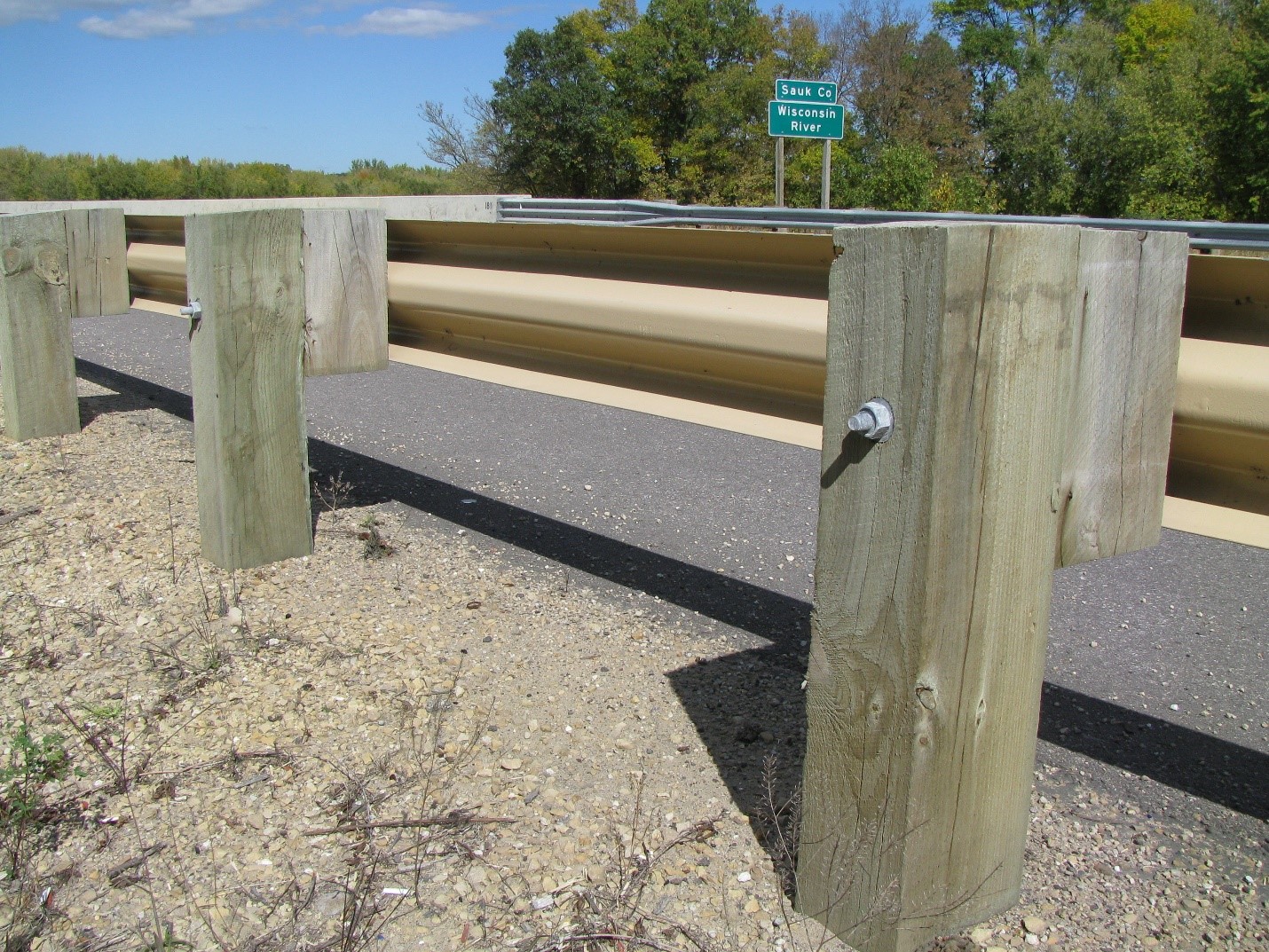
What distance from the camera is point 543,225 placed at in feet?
11.3

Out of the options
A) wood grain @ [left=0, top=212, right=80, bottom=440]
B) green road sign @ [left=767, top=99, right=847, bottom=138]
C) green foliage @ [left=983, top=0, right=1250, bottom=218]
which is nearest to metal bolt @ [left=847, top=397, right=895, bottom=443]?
wood grain @ [left=0, top=212, right=80, bottom=440]

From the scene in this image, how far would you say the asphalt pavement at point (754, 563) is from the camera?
3018mm

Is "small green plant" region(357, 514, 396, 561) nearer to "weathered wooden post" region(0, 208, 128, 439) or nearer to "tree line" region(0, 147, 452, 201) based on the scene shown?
"weathered wooden post" region(0, 208, 128, 439)

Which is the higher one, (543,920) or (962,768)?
(962,768)

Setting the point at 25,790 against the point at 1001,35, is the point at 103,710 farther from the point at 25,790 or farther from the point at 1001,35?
the point at 1001,35

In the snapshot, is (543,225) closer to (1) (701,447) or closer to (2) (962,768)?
(2) (962,768)

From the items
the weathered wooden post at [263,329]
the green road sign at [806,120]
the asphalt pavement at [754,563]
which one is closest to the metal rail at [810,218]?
the weathered wooden post at [263,329]

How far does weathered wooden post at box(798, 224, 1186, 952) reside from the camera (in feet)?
6.29

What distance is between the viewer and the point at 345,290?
159 inches

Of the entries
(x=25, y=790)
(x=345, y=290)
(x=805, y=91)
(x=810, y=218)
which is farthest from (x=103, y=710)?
(x=805, y=91)

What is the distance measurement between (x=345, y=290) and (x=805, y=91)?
574 inches

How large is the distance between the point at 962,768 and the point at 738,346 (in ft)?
3.83

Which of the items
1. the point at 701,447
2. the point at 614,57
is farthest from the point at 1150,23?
the point at 701,447

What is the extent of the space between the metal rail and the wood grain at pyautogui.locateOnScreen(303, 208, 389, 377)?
70 centimetres
